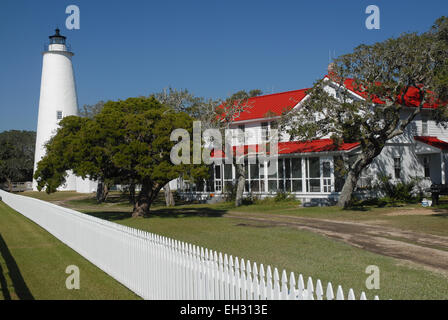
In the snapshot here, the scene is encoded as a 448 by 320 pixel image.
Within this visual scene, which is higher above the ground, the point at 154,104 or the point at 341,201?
the point at 154,104

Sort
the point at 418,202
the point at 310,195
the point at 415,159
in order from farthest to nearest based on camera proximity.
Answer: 1. the point at 415,159
2. the point at 310,195
3. the point at 418,202

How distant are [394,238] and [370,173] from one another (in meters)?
15.8

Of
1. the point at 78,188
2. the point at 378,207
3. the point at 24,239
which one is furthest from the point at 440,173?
the point at 78,188

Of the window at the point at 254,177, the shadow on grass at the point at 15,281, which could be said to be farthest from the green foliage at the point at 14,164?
the shadow on grass at the point at 15,281

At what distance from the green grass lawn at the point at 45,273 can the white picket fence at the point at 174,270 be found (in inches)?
12.0

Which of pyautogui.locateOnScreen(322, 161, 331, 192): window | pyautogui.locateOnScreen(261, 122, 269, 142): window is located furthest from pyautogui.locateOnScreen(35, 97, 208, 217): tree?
pyautogui.locateOnScreen(261, 122, 269, 142): window

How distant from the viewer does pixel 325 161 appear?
28219 millimetres

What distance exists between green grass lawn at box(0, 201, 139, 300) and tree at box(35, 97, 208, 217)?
15.8 ft

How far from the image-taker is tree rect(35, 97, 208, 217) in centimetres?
1916

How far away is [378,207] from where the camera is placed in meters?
24.2

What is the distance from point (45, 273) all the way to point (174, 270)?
4.64 m

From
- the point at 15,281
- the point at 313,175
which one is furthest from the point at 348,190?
the point at 15,281

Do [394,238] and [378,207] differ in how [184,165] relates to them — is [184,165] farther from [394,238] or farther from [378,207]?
[378,207]

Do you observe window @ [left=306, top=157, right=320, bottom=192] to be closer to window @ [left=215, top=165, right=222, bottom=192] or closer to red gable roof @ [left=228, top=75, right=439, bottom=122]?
red gable roof @ [left=228, top=75, right=439, bottom=122]
